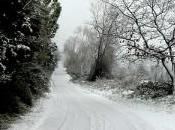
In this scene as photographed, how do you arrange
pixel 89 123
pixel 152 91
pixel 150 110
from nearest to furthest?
pixel 89 123 → pixel 150 110 → pixel 152 91

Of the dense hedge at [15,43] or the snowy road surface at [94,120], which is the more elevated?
the dense hedge at [15,43]

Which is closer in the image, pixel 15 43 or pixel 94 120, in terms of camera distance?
pixel 15 43

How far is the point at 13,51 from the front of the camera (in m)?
11.6

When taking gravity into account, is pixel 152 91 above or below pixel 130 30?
below

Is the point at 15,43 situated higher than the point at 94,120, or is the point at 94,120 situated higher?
the point at 15,43

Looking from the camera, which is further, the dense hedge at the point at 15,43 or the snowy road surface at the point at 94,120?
the snowy road surface at the point at 94,120

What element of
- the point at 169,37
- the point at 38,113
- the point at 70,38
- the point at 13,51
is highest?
the point at 70,38

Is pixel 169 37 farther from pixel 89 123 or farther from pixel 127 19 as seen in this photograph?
pixel 89 123

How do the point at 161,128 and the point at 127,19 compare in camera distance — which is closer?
the point at 161,128

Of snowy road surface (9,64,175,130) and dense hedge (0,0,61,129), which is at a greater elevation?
dense hedge (0,0,61,129)

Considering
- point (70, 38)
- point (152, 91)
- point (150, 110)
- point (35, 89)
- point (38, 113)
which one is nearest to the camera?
point (38, 113)

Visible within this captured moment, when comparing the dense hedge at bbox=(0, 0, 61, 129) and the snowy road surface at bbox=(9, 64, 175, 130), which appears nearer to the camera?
the dense hedge at bbox=(0, 0, 61, 129)

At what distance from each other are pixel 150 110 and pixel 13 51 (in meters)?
8.59

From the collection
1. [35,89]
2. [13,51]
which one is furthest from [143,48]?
[13,51]
